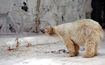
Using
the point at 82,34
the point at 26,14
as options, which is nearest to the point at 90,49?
the point at 82,34

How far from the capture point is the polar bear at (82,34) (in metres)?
5.03

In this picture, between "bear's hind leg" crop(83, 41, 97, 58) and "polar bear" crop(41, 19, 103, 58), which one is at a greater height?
"polar bear" crop(41, 19, 103, 58)

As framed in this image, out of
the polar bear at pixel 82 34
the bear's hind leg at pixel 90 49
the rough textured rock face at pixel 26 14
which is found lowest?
the bear's hind leg at pixel 90 49

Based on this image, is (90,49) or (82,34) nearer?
(90,49)

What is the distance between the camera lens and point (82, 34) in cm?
523

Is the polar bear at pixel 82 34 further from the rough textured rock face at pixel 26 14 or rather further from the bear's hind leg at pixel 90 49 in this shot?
the rough textured rock face at pixel 26 14

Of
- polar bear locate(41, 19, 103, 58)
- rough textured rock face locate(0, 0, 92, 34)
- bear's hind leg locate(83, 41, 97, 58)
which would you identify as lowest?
bear's hind leg locate(83, 41, 97, 58)

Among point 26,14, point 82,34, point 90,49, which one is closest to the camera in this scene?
point 90,49

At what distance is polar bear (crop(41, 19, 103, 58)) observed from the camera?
5.03 m

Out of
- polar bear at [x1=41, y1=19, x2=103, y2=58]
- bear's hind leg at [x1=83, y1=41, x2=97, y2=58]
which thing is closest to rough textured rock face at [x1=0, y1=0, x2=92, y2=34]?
polar bear at [x1=41, y1=19, x2=103, y2=58]

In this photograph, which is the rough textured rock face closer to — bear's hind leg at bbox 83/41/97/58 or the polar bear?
the polar bear

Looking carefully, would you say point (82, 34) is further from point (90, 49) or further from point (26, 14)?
point (26, 14)

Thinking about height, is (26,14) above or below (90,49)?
above

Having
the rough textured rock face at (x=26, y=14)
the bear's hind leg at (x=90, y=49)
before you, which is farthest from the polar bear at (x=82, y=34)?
the rough textured rock face at (x=26, y=14)
